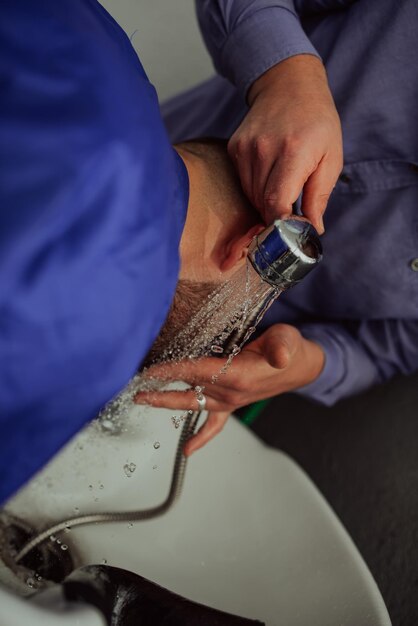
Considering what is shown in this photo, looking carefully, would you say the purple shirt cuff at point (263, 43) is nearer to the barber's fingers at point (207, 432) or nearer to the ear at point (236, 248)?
the ear at point (236, 248)

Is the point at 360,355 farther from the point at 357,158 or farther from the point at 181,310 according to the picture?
the point at 181,310

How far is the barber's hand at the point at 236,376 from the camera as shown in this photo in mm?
669

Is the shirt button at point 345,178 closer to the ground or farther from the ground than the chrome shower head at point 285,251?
closer to the ground

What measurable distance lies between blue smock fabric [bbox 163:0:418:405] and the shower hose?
24cm

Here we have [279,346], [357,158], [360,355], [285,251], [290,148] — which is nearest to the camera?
[285,251]

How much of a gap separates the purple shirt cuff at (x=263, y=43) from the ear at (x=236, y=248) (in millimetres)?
233

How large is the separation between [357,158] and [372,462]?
0.48 m

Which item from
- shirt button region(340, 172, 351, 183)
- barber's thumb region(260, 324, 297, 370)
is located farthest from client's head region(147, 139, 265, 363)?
shirt button region(340, 172, 351, 183)

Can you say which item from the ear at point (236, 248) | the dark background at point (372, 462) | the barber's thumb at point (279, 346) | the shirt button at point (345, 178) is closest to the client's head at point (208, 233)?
the ear at point (236, 248)

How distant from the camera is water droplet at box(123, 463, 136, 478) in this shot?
75 cm

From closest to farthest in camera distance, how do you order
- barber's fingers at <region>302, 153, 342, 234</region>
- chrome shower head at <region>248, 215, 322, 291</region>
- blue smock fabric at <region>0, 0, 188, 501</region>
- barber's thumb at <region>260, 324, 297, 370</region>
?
blue smock fabric at <region>0, 0, 188, 501</region>
chrome shower head at <region>248, 215, 322, 291</region>
barber's fingers at <region>302, 153, 342, 234</region>
barber's thumb at <region>260, 324, 297, 370</region>

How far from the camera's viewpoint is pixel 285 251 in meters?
0.47

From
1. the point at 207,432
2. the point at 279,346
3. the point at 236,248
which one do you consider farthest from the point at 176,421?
the point at 236,248

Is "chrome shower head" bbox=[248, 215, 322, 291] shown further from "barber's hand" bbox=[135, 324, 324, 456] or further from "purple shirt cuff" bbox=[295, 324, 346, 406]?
"purple shirt cuff" bbox=[295, 324, 346, 406]
